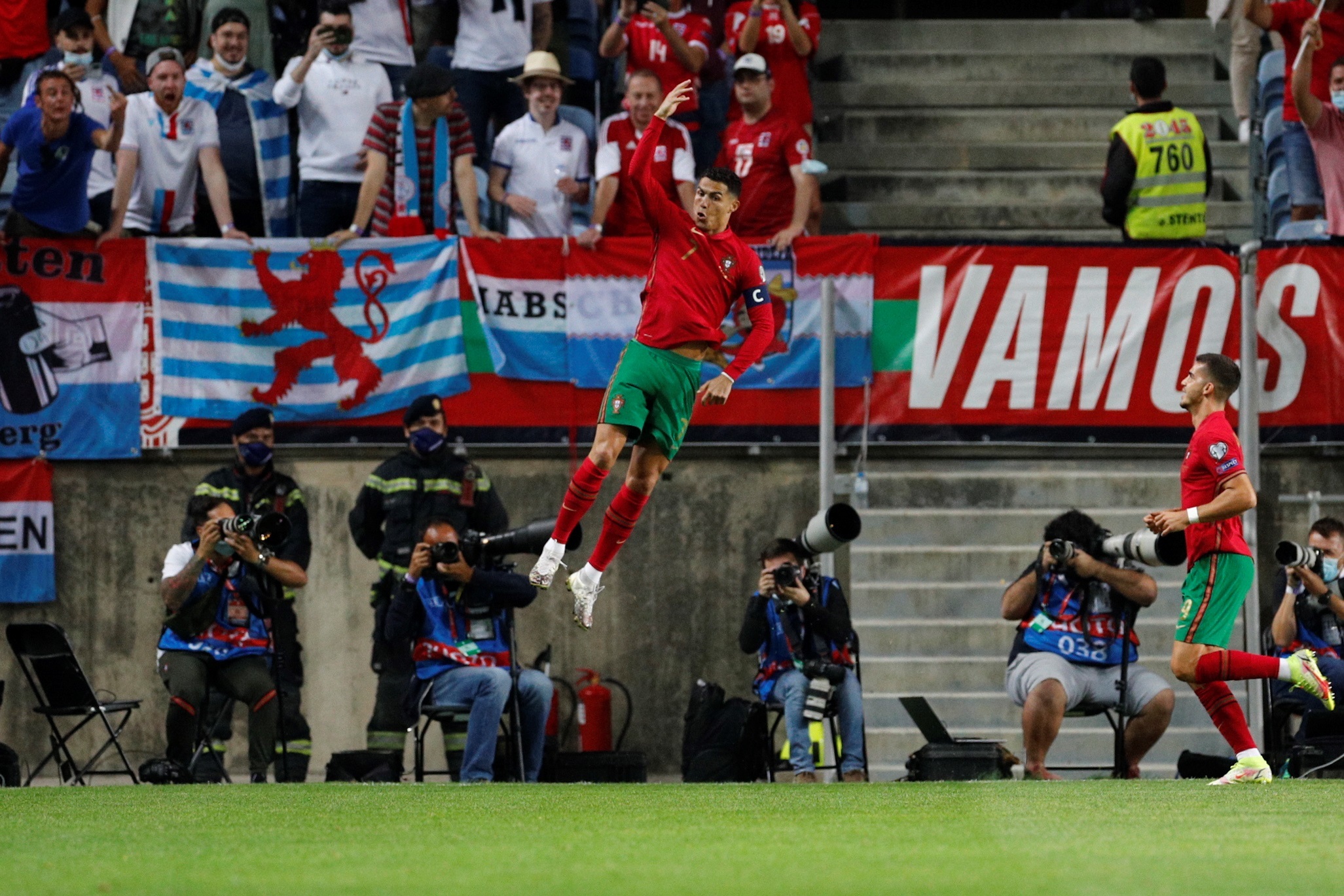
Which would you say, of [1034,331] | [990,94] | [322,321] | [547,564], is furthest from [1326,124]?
[547,564]

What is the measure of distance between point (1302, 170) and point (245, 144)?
8159mm

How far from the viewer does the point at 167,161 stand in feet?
47.1

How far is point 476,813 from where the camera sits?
8.24 m

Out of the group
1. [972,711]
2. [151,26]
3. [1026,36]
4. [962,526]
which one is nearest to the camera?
[972,711]

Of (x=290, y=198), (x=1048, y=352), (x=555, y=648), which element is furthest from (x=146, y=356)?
(x=1048, y=352)

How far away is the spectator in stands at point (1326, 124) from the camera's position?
1466cm

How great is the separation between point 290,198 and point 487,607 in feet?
14.8

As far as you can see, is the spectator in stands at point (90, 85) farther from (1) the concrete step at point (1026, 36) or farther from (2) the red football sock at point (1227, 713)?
(2) the red football sock at point (1227, 713)

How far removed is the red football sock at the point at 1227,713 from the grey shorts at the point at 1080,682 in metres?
1.47

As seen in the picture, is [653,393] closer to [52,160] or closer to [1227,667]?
[1227,667]

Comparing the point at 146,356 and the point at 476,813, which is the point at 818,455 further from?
the point at 476,813

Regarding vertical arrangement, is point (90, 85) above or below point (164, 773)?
above

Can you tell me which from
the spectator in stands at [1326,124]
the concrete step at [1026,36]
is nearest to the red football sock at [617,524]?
the spectator in stands at [1326,124]

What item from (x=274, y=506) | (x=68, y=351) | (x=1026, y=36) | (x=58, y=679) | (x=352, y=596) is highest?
(x=1026, y=36)
